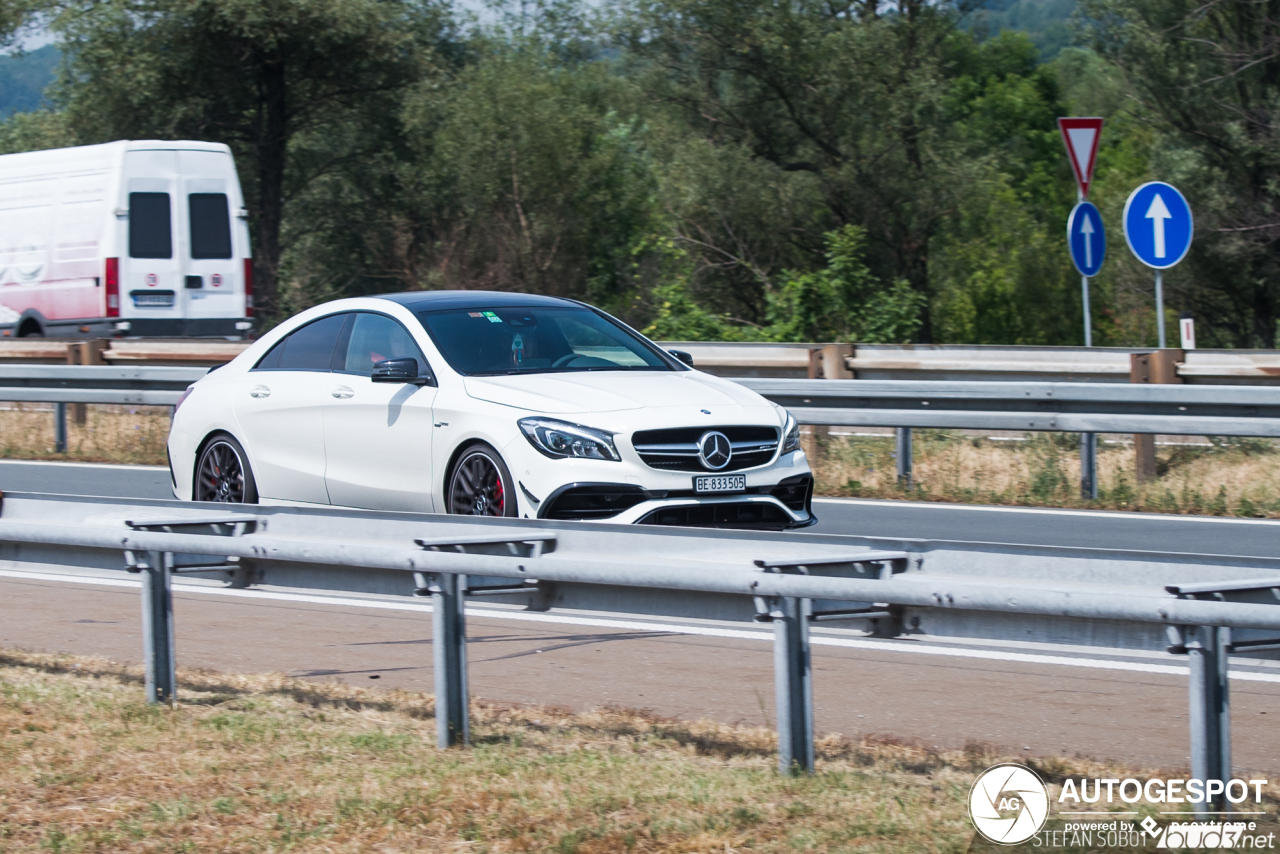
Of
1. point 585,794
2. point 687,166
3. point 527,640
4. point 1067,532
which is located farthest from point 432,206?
point 585,794

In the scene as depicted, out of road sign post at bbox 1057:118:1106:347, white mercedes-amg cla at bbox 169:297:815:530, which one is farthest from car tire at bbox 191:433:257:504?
road sign post at bbox 1057:118:1106:347

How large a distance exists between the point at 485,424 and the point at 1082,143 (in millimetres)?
8728

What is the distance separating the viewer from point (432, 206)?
31672 mm

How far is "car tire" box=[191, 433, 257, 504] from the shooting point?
9508 mm

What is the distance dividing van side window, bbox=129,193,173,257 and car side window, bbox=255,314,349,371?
12.5 m

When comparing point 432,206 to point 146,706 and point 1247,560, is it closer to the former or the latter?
point 146,706

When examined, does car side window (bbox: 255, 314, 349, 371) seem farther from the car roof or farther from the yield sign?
the yield sign

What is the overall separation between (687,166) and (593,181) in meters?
4.05

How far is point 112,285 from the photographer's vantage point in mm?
21250

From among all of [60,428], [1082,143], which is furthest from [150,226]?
[1082,143]

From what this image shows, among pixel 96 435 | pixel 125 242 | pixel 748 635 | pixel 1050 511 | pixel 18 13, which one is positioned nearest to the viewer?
pixel 748 635

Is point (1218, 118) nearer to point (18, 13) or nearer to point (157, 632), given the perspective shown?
point (157, 632)

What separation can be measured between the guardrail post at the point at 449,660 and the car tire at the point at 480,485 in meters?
2.49

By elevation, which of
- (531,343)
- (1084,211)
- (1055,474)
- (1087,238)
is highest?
(1084,211)
